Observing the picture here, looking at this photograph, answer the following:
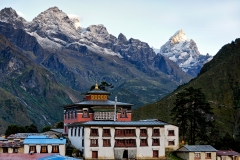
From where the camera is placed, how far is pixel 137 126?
4924 inches

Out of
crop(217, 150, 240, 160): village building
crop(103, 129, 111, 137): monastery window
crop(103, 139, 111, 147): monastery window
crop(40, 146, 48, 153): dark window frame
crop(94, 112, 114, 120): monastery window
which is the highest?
crop(94, 112, 114, 120): monastery window

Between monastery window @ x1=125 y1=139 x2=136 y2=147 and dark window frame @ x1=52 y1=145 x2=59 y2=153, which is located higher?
monastery window @ x1=125 y1=139 x2=136 y2=147

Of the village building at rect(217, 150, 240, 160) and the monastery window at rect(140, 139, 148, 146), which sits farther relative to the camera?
the village building at rect(217, 150, 240, 160)

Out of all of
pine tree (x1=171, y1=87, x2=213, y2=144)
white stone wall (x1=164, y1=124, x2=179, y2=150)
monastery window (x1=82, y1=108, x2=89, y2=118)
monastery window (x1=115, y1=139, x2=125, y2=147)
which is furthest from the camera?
pine tree (x1=171, y1=87, x2=213, y2=144)

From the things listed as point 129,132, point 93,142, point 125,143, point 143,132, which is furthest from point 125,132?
point 93,142

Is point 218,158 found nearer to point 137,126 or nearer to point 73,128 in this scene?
point 137,126

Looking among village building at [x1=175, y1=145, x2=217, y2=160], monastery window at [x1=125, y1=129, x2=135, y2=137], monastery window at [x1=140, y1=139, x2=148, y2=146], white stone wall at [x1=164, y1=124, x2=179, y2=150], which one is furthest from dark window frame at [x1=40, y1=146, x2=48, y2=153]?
village building at [x1=175, y1=145, x2=217, y2=160]

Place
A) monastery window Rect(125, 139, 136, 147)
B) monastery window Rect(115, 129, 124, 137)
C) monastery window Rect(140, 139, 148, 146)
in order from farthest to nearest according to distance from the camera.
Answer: monastery window Rect(140, 139, 148, 146) < monastery window Rect(125, 139, 136, 147) < monastery window Rect(115, 129, 124, 137)

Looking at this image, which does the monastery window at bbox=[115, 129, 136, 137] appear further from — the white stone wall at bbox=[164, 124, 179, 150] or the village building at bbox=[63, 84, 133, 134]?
the village building at bbox=[63, 84, 133, 134]

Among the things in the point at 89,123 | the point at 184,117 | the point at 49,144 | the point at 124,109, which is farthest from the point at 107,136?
the point at 184,117

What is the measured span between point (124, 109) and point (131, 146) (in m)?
20.3

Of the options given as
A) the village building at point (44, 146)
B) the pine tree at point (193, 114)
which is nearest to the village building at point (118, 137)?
the village building at point (44, 146)

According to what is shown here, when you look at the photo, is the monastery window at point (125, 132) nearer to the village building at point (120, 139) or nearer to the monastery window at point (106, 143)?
the village building at point (120, 139)

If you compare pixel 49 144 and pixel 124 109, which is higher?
pixel 124 109
